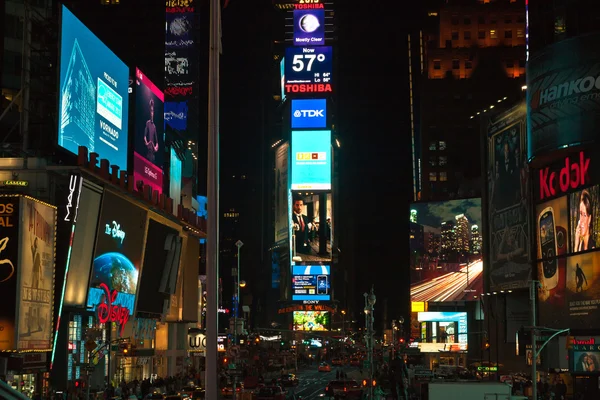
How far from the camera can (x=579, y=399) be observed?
58531mm

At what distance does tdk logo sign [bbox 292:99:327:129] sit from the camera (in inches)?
5974

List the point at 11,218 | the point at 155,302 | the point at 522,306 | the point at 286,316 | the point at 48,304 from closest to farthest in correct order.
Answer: the point at 11,218, the point at 48,304, the point at 155,302, the point at 522,306, the point at 286,316

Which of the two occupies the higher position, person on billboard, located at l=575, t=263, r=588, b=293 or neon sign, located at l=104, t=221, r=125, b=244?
neon sign, located at l=104, t=221, r=125, b=244

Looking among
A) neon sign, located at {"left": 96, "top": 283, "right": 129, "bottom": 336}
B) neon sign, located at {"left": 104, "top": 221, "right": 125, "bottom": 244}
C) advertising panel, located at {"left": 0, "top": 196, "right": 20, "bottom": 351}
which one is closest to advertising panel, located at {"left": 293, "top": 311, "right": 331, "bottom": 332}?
neon sign, located at {"left": 96, "top": 283, "right": 129, "bottom": 336}

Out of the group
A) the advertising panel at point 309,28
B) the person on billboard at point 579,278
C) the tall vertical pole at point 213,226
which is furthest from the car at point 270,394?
the advertising panel at point 309,28

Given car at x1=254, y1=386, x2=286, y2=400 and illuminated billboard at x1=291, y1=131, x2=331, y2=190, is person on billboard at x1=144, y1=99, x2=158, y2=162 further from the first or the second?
illuminated billboard at x1=291, y1=131, x2=331, y2=190

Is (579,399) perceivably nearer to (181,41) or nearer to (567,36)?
(567,36)

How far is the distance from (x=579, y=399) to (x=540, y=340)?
640cm

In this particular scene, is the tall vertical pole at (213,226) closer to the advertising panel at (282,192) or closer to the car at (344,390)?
the car at (344,390)

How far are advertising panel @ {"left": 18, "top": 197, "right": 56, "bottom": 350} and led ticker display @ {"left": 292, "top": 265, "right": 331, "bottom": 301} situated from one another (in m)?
113

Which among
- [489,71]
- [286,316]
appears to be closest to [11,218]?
[489,71]

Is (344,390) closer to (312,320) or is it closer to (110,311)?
(110,311)

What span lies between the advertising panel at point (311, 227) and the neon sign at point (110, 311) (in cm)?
9729

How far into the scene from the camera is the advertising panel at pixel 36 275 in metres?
41.1
